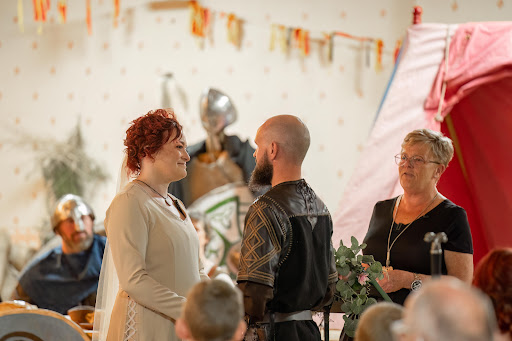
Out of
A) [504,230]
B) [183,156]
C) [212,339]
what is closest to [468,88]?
[504,230]

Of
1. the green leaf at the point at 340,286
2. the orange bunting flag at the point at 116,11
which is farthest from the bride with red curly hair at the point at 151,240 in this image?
the orange bunting flag at the point at 116,11

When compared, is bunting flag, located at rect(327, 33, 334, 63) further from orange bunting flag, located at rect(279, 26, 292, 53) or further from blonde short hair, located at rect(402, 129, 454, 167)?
blonde short hair, located at rect(402, 129, 454, 167)

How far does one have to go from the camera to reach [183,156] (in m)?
2.48

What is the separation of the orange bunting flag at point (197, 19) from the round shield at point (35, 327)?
13.6 feet

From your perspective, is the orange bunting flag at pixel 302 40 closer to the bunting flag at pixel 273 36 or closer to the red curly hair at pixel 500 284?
the bunting flag at pixel 273 36

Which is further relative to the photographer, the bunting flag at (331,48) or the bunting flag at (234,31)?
the bunting flag at (234,31)

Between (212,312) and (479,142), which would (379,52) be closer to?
(479,142)

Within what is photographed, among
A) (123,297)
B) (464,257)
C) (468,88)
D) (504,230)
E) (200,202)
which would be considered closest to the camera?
(123,297)

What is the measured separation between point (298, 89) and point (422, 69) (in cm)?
269

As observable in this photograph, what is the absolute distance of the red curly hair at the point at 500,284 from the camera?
1743 mm

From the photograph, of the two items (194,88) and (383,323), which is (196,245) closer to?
(383,323)

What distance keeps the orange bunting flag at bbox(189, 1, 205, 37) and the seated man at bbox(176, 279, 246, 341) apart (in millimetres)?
5289

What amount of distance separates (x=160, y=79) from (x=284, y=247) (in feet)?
15.7

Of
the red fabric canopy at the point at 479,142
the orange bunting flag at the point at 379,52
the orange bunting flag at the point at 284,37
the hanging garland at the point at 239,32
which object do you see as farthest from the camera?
the orange bunting flag at the point at 284,37
